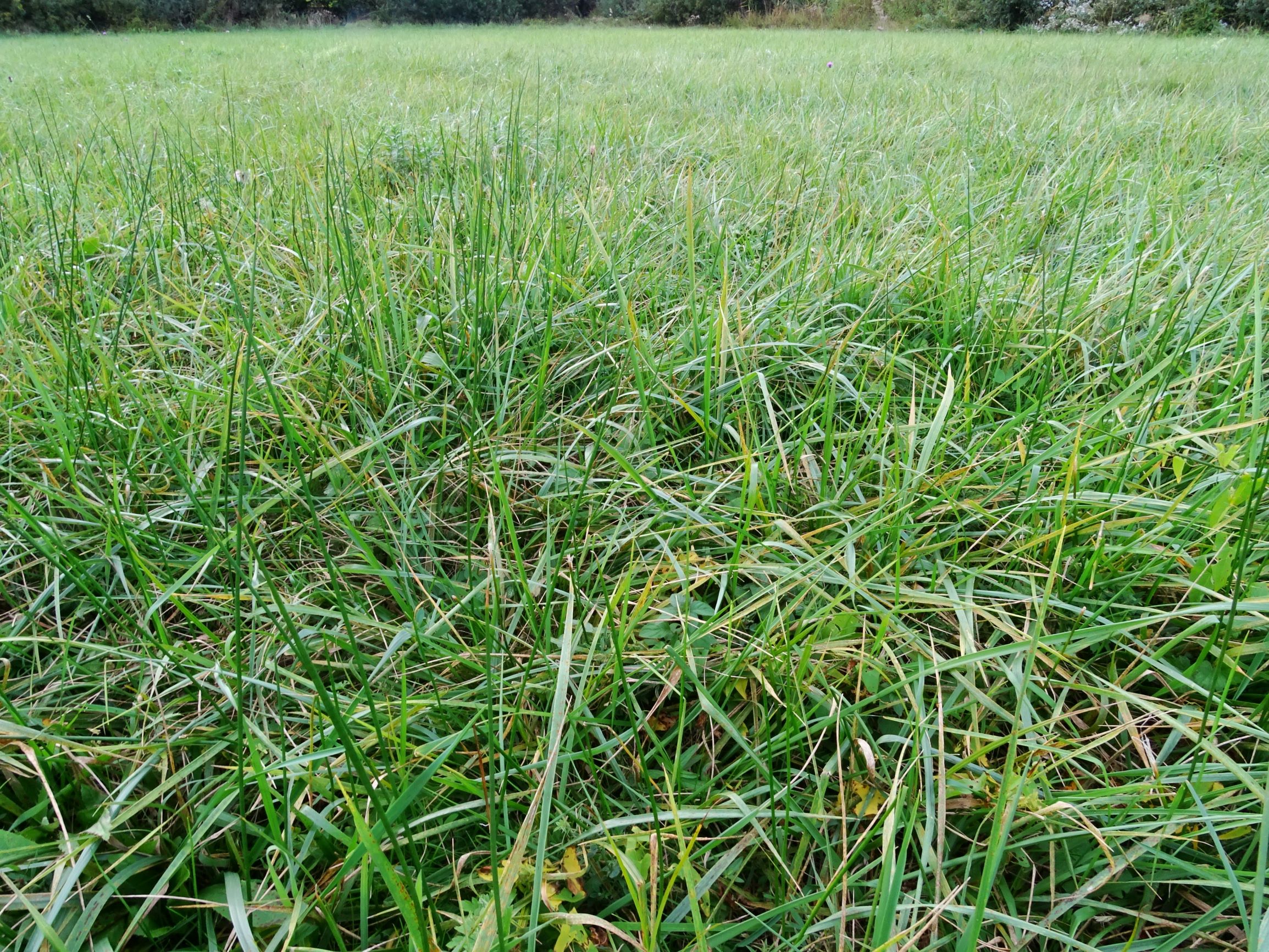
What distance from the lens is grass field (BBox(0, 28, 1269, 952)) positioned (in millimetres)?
657

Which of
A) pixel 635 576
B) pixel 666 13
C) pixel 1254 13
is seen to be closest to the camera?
pixel 635 576

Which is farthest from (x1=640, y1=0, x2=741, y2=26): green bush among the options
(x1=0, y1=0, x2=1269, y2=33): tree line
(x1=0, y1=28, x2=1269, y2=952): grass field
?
(x1=0, y1=28, x2=1269, y2=952): grass field

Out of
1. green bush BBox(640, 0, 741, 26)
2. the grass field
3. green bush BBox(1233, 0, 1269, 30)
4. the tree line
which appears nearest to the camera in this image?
the grass field

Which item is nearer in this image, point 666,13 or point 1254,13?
point 1254,13

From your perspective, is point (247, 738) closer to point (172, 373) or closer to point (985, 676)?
point (172, 373)

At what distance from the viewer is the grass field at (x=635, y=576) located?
657 millimetres

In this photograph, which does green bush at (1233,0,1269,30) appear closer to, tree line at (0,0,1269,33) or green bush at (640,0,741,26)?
tree line at (0,0,1269,33)

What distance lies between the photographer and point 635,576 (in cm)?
97

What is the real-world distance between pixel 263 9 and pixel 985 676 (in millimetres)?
24154

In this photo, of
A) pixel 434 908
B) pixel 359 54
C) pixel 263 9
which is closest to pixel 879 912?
pixel 434 908

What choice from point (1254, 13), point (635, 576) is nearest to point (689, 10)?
point (1254, 13)

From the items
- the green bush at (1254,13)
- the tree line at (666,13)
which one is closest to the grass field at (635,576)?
the green bush at (1254,13)

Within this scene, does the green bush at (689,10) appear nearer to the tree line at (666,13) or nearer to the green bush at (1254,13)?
the tree line at (666,13)

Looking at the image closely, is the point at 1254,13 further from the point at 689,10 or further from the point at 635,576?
the point at 635,576
